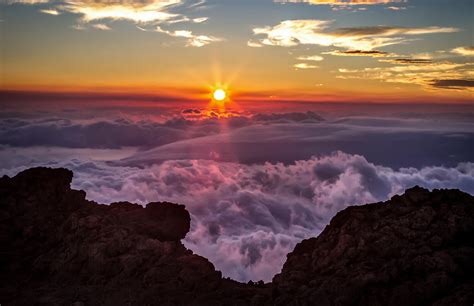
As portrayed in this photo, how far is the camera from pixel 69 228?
62.4 m

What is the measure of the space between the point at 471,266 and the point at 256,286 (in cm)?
2258

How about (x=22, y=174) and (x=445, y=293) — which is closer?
(x=445, y=293)

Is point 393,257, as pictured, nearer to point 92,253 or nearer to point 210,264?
point 210,264

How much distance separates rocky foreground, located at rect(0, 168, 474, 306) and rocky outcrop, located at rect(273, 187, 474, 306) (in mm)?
102

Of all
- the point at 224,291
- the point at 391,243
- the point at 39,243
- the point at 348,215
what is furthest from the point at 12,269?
Result: the point at 391,243

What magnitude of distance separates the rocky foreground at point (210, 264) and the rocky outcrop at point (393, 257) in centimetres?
10

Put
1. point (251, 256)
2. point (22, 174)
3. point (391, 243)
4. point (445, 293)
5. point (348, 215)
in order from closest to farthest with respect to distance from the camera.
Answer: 1. point (445, 293)
2. point (391, 243)
3. point (348, 215)
4. point (22, 174)
5. point (251, 256)

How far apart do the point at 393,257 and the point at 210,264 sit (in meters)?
21.5

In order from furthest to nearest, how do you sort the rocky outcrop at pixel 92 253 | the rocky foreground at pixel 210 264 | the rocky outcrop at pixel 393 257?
the rocky outcrop at pixel 92 253 → the rocky foreground at pixel 210 264 → the rocky outcrop at pixel 393 257

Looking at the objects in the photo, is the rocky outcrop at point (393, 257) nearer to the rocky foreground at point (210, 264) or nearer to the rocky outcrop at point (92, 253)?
the rocky foreground at point (210, 264)

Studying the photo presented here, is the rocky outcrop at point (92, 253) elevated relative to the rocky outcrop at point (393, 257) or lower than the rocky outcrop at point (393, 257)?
lower

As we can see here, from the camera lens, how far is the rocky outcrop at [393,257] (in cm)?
4125

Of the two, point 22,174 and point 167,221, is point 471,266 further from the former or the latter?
point 22,174

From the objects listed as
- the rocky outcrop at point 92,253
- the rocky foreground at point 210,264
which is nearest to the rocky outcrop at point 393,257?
the rocky foreground at point 210,264
